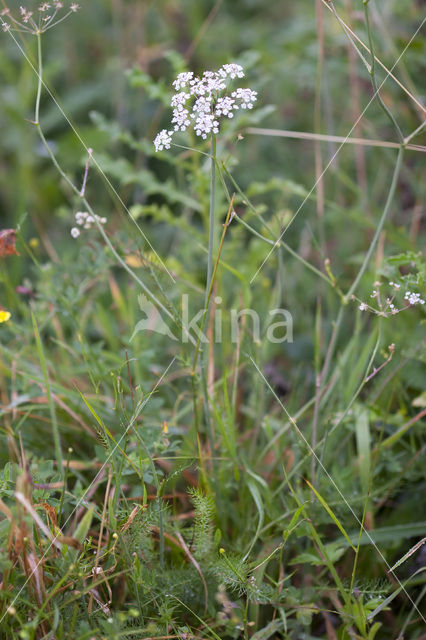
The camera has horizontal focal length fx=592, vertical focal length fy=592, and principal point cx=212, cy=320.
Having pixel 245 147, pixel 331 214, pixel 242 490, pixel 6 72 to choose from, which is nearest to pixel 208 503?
pixel 242 490

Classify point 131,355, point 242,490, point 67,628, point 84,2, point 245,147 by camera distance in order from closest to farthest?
point 67,628
point 242,490
point 131,355
point 245,147
point 84,2

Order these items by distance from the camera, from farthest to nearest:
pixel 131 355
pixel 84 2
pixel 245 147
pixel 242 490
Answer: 1. pixel 84 2
2. pixel 245 147
3. pixel 131 355
4. pixel 242 490

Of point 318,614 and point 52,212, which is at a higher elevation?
point 52,212

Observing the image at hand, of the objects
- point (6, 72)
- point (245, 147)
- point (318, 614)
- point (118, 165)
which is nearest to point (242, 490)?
point (318, 614)

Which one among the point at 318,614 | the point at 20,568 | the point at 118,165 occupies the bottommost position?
the point at 318,614

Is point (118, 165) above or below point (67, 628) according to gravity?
above

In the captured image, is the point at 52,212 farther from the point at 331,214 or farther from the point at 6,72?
the point at 331,214

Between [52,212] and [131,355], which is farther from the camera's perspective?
[52,212]

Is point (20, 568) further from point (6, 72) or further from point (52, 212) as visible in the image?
point (6, 72)

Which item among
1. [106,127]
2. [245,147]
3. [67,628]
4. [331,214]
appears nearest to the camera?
[67,628]
